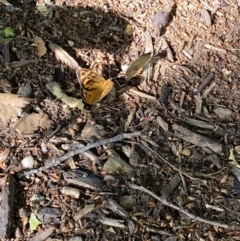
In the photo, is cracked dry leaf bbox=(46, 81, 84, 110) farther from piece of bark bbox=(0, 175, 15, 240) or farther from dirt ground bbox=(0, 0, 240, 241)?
piece of bark bbox=(0, 175, 15, 240)

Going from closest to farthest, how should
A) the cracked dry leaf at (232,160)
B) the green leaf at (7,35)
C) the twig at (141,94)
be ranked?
the cracked dry leaf at (232,160) → the twig at (141,94) → the green leaf at (7,35)

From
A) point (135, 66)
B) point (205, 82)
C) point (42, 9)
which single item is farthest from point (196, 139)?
point (42, 9)

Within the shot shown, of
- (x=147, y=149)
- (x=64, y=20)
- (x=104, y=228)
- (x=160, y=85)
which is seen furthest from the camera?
(x=64, y=20)

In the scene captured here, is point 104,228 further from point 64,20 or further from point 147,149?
point 64,20

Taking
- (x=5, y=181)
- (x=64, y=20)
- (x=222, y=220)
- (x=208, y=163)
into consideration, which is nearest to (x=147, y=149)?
(x=208, y=163)

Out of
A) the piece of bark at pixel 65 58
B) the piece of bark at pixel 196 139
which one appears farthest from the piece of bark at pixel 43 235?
the piece of bark at pixel 65 58

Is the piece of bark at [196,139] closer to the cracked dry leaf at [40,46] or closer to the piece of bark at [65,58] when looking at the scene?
the piece of bark at [65,58]

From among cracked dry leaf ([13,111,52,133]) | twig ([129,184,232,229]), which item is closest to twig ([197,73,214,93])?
twig ([129,184,232,229])
